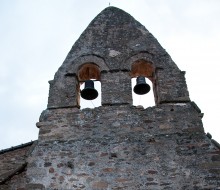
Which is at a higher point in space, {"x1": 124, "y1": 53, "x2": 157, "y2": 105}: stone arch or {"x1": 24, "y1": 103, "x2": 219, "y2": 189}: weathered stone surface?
{"x1": 124, "y1": 53, "x2": 157, "y2": 105}: stone arch

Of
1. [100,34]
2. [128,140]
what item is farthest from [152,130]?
[100,34]

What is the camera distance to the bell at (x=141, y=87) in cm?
846

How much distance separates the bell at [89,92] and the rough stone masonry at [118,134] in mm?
134

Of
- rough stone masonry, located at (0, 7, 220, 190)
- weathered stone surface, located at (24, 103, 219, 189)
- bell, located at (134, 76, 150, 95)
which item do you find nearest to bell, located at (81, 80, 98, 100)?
rough stone masonry, located at (0, 7, 220, 190)

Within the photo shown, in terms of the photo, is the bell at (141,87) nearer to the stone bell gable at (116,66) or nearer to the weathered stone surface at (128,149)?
the stone bell gable at (116,66)

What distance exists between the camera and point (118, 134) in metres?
7.35

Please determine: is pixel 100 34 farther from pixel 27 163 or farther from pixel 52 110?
pixel 27 163

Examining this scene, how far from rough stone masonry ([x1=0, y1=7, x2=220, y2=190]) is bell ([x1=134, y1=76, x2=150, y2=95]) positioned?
0.68 ft

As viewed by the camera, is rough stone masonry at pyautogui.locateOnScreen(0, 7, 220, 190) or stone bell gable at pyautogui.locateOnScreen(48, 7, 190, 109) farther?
stone bell gable at pyautogui.locateOnScreen(48, 7, 190, 109)

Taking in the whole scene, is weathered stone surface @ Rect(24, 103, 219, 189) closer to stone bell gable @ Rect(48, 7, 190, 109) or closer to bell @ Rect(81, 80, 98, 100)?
stone bell gable @ Rect(48, 7, 190, 109)

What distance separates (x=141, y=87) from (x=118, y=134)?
4.96ft

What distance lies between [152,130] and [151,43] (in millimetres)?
2564

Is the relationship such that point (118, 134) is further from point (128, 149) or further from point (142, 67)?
point (142, 67)

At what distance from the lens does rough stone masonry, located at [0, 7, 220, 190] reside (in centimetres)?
669
